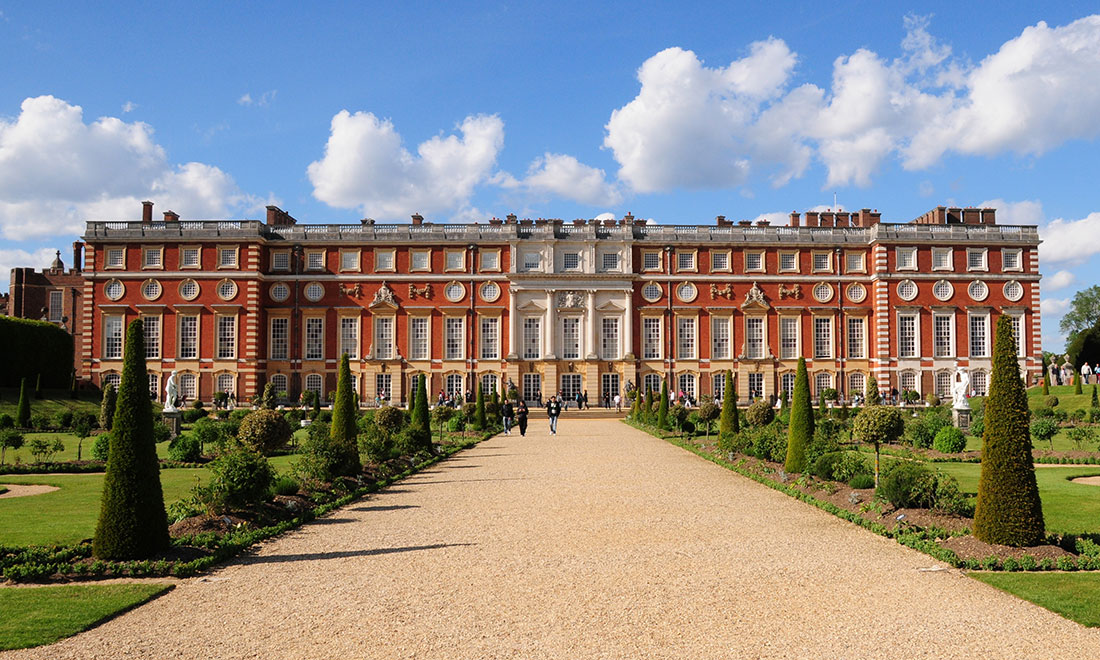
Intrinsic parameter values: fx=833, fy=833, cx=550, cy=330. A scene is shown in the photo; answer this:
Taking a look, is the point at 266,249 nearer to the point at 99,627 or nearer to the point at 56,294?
the point at 56,294

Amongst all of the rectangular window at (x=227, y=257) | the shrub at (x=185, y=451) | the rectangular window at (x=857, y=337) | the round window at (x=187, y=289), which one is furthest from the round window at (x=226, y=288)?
the rectangular window at (x=857, y=337)

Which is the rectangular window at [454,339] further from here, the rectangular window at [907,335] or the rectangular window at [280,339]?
the rectangular window at [907,335]

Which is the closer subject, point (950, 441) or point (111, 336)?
point (950, 441)

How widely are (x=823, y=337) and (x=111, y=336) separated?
37.0 meters

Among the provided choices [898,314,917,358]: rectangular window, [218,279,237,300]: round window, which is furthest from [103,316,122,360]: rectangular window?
[898,314,917,358]: rectangular window

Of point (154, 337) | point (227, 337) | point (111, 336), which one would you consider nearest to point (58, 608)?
point (227, 337)

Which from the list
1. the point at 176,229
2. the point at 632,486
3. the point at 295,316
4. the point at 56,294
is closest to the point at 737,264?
the point at 295,316

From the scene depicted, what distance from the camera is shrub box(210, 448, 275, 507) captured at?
10.2 m

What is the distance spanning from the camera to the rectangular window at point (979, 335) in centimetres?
4378

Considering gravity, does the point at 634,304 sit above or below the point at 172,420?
above

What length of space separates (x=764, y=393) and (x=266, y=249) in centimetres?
2733

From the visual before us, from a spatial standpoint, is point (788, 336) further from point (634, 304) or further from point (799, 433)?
point (799, 433)

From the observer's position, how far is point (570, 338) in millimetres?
44406

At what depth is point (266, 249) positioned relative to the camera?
4391 centimetres
